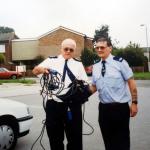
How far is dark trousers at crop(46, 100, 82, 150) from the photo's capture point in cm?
500

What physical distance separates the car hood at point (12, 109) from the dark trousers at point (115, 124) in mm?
2178

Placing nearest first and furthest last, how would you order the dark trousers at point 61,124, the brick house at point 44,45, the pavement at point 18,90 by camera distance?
the dark trousers at point 61,124 → the pavement at point 18,90 → the brick house at point 44,45

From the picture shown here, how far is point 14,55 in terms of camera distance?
64.4m

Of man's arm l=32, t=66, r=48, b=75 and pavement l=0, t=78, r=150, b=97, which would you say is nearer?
man's arm l=32, t=66, r=48, b=75

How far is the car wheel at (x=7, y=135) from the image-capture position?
6484 millimetres

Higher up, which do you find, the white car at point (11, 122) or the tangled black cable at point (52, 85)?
the tangled black cable at point (52, 85)

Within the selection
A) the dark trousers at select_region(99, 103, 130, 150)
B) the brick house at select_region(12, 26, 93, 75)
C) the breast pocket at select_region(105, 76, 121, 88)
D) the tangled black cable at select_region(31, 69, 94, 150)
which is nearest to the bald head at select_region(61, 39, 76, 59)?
the tangled black cable at select_region(31, 69, 94, 150)

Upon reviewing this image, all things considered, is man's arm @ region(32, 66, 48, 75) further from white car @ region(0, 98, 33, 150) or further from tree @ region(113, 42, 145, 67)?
tree @ region(113, 42, 145, 67)

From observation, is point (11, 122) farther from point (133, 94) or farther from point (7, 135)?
Result: point (133, 94)

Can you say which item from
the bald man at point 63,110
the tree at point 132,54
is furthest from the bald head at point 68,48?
the tree at point 132,54

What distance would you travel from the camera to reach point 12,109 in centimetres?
675

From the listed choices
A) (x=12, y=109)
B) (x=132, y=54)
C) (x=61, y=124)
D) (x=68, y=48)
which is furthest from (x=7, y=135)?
(x=132, y=54)

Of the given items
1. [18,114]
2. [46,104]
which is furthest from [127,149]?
[18,114]

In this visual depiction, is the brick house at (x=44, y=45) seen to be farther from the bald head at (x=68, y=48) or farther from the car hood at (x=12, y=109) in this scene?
the bald head at (x=68, y=48)
